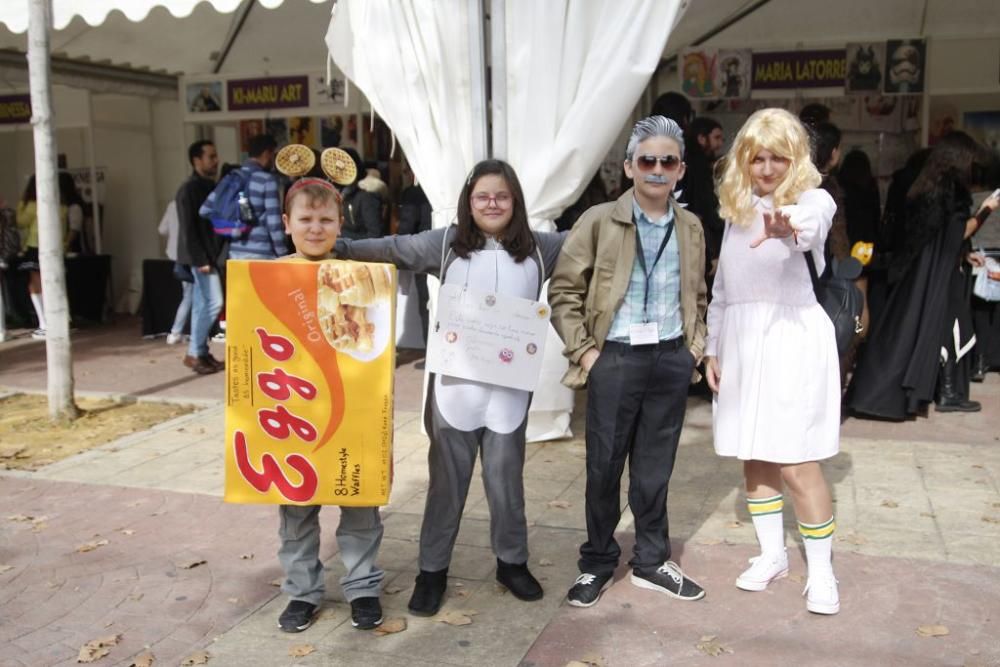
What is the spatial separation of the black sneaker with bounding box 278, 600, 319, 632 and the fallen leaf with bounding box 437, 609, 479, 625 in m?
0.49

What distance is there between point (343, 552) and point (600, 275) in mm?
1416

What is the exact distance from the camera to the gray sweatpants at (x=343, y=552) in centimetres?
365

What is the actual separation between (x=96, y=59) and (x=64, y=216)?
245 cm

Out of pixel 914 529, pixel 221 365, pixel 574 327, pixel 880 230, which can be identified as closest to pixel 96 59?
pixel 221 365

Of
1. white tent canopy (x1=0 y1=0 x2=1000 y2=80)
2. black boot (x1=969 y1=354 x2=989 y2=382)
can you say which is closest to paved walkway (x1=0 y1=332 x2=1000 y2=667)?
black boot (x1=969 y1=354 x2=989 y2=382)

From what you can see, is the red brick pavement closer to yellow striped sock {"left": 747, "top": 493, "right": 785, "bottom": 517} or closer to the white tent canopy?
yellow striped sock {"left": 747, "top": 493, "right": 785, "bottom": 517}

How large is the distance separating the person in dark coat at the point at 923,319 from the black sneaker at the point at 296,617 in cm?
441

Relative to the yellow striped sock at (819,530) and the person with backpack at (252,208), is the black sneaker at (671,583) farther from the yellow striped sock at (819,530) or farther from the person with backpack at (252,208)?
the person with backpack at (252,208)

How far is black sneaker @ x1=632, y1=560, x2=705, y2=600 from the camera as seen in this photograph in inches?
153

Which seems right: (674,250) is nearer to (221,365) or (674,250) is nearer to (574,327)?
(574,327)

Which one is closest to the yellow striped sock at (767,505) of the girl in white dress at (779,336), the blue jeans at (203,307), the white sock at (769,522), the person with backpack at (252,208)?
the white sock at (769,522)

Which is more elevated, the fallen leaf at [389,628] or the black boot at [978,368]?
the black boot at [978,368]

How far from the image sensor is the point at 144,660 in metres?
3.49

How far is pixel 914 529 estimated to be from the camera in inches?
183
